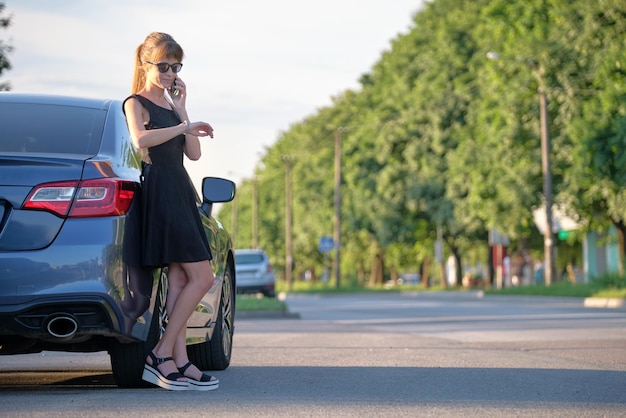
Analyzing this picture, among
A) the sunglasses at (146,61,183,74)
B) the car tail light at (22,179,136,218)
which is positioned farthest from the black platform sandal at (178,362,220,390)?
the sunglasses at (146,61,183,74)

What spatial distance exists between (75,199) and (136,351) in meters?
1.06

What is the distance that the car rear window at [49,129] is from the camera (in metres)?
7.57

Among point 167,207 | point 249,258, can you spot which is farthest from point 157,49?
point 249,258

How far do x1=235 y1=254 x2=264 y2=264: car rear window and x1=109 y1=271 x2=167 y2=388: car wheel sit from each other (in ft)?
111

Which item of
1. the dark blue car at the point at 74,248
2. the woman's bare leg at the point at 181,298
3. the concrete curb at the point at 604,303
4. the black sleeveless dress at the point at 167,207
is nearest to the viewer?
the dark blue car at the point at 74,248

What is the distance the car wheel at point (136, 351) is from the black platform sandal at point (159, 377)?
53 mm

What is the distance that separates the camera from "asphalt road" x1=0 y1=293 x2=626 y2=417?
22.3 ft

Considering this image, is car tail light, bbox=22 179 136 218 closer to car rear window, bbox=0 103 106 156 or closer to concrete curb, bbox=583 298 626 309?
car rear window, bbox=0 103 106 156

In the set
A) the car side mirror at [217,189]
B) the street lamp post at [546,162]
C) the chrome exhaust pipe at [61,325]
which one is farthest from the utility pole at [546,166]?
the chrome exhaust pipe at [61,325]

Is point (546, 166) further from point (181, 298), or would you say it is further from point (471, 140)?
point (181, 298)

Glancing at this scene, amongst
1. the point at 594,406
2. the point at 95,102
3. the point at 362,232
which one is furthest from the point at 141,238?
the point at 362,232

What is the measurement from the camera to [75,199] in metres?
7.03

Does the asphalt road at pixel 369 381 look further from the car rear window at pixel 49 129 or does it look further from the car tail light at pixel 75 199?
the car rear window at pixel 49 129

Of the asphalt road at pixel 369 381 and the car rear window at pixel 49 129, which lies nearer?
the asphalt road at pixel 369 381
